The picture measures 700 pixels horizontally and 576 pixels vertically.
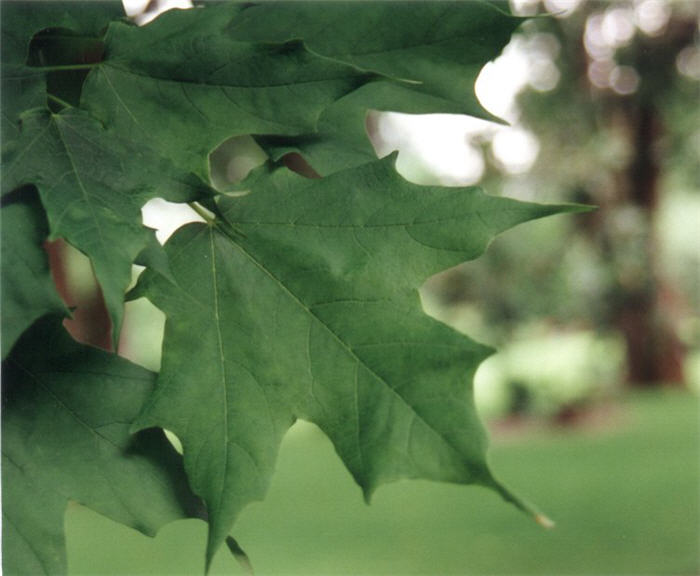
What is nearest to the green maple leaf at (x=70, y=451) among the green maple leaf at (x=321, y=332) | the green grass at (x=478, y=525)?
the green maple leaf at (x=321, y=332)

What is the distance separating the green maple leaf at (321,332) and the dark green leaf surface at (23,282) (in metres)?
0.06

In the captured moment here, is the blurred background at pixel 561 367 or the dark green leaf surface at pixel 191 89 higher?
the dark green leaf surface at pixel 191 89

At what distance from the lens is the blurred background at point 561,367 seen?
13.1ft

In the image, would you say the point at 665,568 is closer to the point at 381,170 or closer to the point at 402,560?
the point at 402,560

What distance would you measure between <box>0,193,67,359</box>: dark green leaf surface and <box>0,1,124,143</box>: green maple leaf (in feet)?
0.20

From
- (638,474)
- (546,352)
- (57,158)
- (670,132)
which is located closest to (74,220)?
(57,158)

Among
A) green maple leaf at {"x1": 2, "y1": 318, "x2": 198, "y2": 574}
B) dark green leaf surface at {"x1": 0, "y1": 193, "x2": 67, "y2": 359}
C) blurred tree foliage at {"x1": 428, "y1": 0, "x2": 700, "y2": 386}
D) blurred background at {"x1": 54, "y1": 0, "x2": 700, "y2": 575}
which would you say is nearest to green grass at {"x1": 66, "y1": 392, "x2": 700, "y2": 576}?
blurred background at {"x1": 54, "y1": 0, "x2": 700, "y2": 575}

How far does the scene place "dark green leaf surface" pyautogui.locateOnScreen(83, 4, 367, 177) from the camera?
352 millimetres

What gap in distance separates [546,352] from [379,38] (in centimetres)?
579

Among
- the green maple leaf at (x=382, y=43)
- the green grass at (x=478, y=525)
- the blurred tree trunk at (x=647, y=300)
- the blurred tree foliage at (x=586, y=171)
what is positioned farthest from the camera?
the blurred tree trunk at (x=647, y=300)

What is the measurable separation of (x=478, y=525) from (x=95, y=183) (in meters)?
4.27

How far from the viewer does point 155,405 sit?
1.17 ft

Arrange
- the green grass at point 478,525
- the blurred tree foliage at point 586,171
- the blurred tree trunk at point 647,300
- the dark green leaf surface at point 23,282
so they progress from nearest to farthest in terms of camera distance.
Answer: the dark green leaf surface at point 23,282 < the green grass at point 478,525 < the blurred tree foliage at point 586,171 < the blurred tree trunk at point 647,300

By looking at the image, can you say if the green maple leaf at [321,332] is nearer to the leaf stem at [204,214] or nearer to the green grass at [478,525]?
the leaf stem at [204,214]
